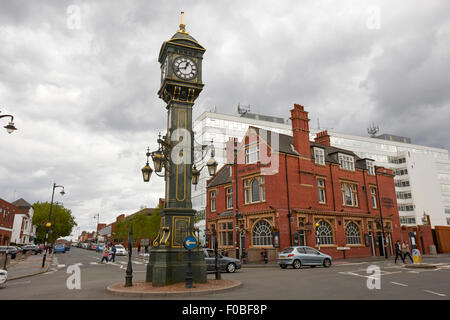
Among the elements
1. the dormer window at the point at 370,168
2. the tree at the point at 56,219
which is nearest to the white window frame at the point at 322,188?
the dormer window at the point at 370,168

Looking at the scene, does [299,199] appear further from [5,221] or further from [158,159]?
[5,221]

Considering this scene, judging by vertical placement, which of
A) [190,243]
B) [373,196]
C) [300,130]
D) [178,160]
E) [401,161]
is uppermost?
[401,161]

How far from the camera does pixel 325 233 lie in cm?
3131

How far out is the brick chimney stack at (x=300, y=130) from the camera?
1261 inches

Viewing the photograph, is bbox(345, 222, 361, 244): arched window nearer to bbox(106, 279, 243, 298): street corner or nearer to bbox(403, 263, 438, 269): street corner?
bbox(403, 263, 438, 269): street corner

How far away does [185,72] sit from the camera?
15023 mm

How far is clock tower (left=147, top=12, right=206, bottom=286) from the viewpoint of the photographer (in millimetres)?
12711

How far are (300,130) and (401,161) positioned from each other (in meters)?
51.6

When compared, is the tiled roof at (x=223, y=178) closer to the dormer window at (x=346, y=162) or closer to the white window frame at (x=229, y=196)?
the white window frame at (x=229, y=196)

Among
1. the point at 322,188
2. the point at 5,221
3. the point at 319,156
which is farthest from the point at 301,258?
the point at 5,221

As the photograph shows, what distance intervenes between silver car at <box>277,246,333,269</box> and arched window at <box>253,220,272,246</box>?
6227 mm
